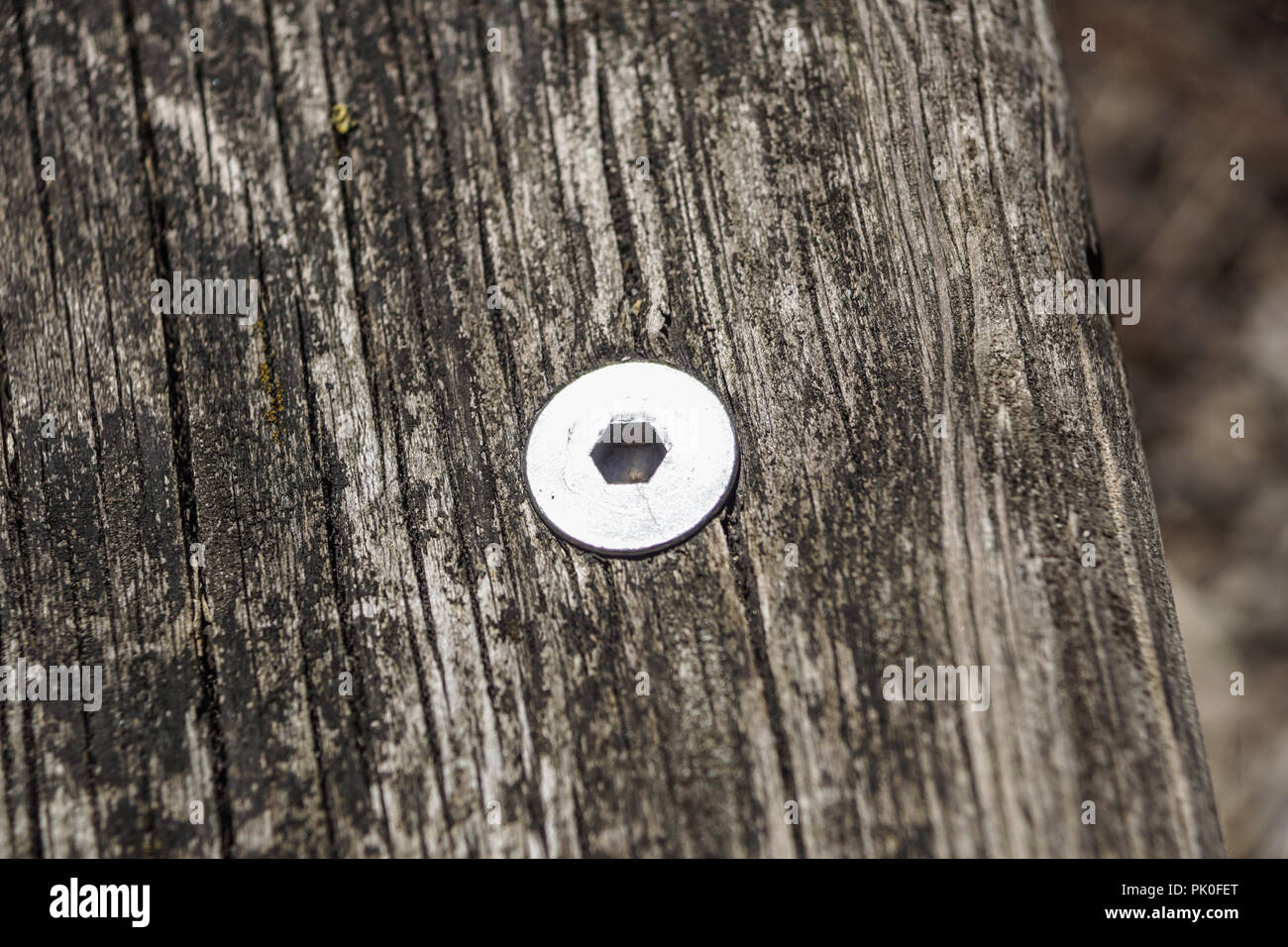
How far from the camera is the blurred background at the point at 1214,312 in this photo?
2.66m

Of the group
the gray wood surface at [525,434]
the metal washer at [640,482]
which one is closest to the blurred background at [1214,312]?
the gray wood surface at [525,434]

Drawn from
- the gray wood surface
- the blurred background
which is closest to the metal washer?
the gray wood surface

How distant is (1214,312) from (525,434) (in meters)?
2.82

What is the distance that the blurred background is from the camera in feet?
8.73

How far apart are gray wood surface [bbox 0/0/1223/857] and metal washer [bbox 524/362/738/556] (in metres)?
0.03

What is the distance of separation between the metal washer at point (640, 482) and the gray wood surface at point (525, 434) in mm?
25

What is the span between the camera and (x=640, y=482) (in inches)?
41.2

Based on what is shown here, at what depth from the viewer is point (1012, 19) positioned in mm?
1249

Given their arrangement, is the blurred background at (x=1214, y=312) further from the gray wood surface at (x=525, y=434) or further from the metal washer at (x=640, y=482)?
the metal washer at (x=640, y=482)

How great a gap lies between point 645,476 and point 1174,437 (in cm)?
250

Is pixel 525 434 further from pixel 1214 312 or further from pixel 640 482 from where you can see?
pixel 1214 312
